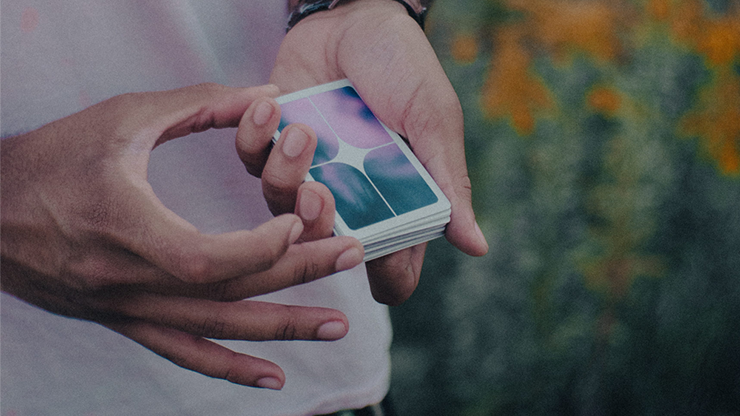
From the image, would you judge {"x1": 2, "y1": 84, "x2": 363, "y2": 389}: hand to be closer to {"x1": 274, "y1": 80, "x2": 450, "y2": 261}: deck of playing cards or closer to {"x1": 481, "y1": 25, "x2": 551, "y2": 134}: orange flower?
{"x1": 274, "y1": 80, "x2": 450, "y2": 261}: deck of playing cards

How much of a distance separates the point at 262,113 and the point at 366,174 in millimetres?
212

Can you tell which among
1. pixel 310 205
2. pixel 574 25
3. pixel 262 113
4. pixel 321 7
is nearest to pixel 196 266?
pixel 310 205

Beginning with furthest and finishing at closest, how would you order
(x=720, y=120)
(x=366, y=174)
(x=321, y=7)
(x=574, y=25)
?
(x=720, y=120)
(x=574, y=25)
(x=321, y=7)
(x=366, y=174)

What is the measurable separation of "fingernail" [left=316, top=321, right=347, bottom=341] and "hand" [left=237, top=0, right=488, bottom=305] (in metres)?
0.15

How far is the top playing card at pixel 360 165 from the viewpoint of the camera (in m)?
0.88

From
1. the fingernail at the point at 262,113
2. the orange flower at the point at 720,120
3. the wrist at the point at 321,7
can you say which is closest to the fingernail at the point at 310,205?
the fingernail at the point at 262,113

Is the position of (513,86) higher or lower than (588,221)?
higher

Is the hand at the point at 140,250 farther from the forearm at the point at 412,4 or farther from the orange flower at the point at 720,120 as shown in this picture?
the orange flower at the point at 720,120

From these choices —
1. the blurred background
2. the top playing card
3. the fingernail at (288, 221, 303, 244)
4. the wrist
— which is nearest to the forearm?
the wrist

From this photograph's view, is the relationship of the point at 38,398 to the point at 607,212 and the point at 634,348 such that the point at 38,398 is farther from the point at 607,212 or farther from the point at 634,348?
the point at 634,348

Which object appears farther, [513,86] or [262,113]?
[513,86]

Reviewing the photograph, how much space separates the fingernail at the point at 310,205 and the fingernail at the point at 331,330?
0.18m

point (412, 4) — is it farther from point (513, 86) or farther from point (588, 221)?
point (588, 221)

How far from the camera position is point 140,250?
72cm
